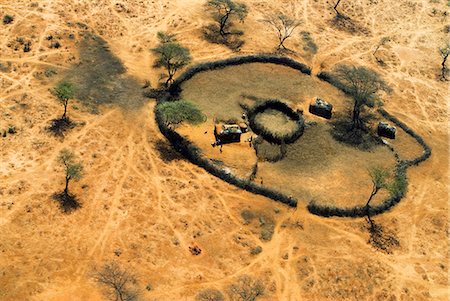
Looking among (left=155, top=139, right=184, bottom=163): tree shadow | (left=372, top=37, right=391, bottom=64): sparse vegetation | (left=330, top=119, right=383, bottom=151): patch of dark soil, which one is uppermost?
(left=372, top=37, right=391, bottom=64): sparse vegetation

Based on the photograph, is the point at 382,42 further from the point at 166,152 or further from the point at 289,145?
the point at 166,152

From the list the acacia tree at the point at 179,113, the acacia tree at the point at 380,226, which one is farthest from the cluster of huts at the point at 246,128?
the acacia tree at the point at 380,226

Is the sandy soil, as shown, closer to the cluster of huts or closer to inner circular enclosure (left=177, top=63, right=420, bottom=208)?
inner circular enclosure (left=177, top=63, right=420, bottom=208)

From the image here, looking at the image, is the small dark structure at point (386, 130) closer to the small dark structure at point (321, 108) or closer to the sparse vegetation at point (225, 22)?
the small dark structure at point (321, 108)

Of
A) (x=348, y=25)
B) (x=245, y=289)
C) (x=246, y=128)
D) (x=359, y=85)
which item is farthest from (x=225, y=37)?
(x=245, y=289)

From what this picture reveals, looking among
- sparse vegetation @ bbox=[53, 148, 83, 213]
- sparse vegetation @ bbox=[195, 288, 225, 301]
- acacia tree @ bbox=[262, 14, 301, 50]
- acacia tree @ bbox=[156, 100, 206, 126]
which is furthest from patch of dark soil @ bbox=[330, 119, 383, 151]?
sparse vegetation @ bbox=[53, 148, 83, 213]
